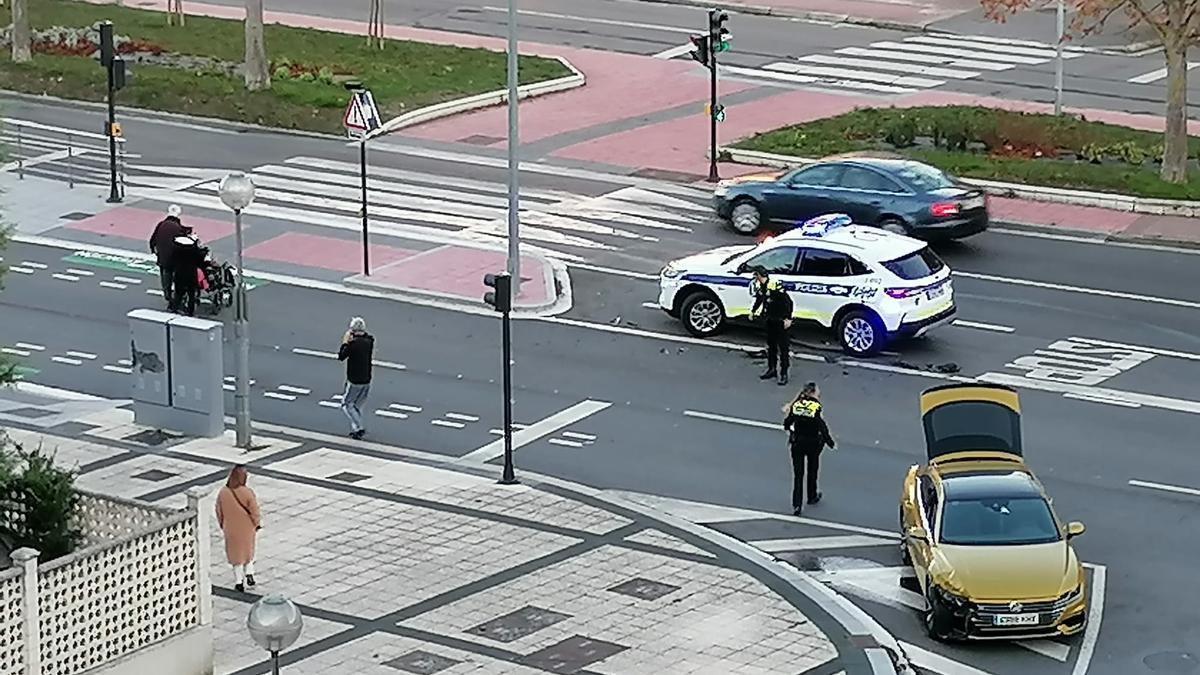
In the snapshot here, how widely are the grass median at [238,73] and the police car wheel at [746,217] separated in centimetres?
1066

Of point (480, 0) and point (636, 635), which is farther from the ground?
point (480, 0)

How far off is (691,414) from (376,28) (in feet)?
92.6

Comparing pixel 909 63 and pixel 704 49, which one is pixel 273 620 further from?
pixel 909 63

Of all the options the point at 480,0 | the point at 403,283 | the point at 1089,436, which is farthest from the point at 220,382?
the point at 480,0

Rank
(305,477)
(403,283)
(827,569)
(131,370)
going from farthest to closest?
(403,283), (131,370), (305,477), (827,569)

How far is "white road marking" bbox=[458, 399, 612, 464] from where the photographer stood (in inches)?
1101

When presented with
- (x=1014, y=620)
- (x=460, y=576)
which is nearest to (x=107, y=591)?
(x=460, y=576)

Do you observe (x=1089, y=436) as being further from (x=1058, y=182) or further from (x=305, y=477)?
(x=1058, y=182)

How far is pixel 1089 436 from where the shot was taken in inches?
1114

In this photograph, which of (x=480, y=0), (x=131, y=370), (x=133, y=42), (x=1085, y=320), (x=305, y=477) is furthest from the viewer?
(x=480, y=0)

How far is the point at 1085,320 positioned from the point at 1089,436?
5.47 m

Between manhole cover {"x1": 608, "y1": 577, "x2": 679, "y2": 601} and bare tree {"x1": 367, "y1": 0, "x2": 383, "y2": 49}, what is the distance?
31918 mm

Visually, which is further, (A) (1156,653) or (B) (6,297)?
(B) (6,297)

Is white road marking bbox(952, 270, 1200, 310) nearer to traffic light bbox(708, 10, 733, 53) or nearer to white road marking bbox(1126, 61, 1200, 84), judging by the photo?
traffic light bbox(708, 10, 733, 53)
